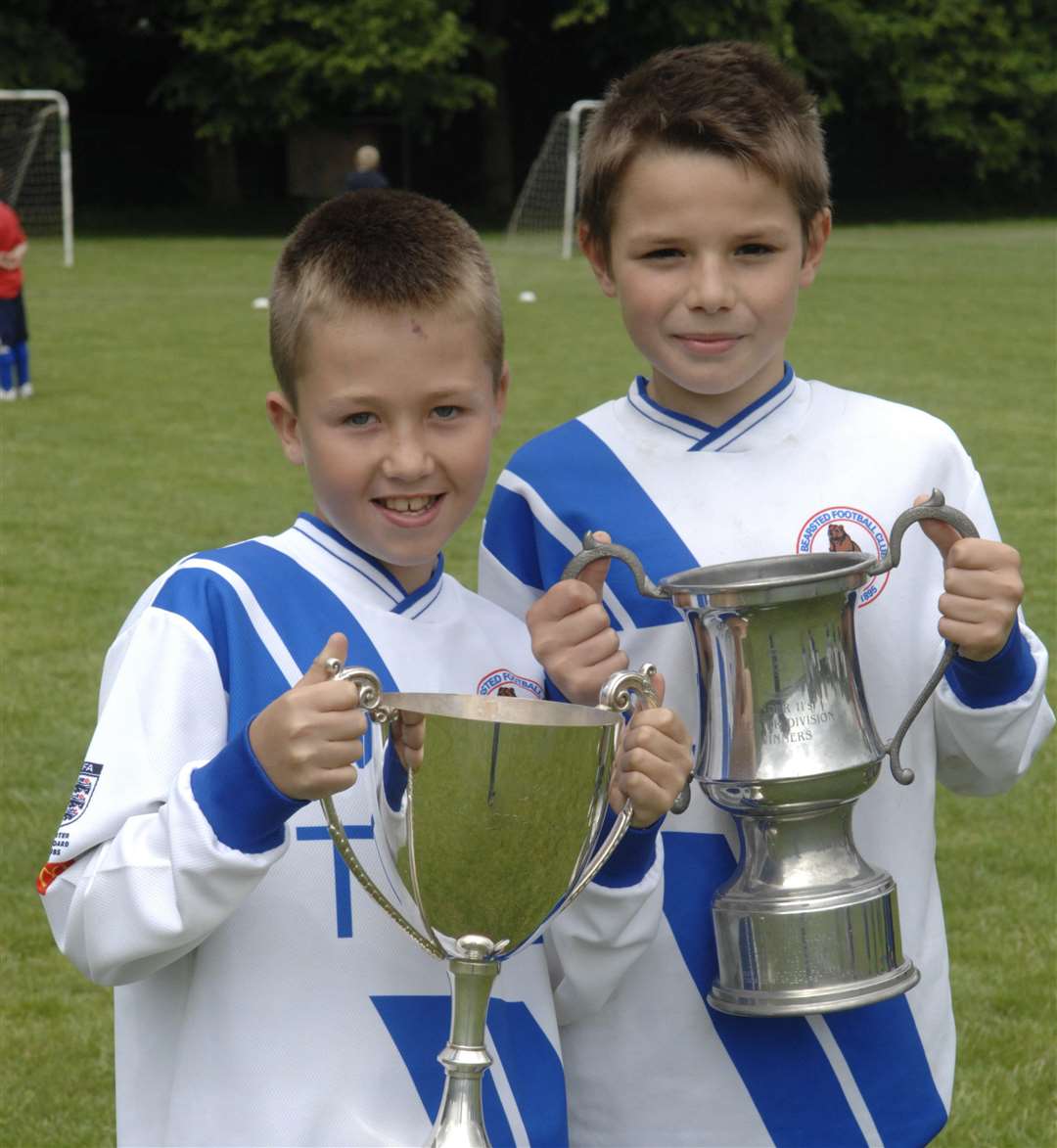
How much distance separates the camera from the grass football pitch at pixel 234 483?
377 cm

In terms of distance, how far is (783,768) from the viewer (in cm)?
183

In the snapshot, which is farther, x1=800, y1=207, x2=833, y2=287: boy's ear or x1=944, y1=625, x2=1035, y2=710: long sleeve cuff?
x1=800, y1=207, x2=833, y2=287: boy's ear

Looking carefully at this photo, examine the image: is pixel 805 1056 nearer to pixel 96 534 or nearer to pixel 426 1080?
pixel 426 1080

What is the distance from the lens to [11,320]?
1220 cm

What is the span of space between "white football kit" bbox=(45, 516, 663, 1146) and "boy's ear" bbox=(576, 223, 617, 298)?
55 cm

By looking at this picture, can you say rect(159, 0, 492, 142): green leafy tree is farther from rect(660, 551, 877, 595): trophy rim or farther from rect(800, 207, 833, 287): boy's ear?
rect(660, 551, 877, 595): trophy rim

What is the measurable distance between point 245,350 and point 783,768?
44.4 ft

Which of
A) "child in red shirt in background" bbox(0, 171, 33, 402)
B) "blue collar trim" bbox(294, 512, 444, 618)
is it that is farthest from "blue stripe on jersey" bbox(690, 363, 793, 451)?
"child in red shirt in background" bbox(0, 171, 33, 402)

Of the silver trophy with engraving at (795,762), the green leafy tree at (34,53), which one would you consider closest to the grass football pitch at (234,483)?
the silver trophy with engraving at (795,762)

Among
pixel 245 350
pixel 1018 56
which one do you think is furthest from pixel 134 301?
pixel 1018 56

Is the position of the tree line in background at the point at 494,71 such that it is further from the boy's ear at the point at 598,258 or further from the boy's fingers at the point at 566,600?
the boy's fingers at the point at 566,600

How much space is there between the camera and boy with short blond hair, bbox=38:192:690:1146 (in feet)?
5.31

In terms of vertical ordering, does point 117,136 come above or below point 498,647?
below

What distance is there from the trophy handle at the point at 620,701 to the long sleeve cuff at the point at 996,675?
466mm
